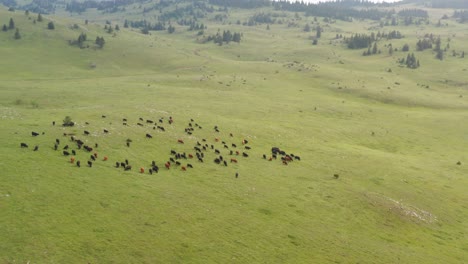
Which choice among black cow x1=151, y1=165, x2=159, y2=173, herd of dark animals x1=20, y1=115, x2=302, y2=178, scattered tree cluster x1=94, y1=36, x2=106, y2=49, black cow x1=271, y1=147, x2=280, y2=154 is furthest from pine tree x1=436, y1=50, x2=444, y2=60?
black cow x1=151, y1=165, x2=159, y2=173

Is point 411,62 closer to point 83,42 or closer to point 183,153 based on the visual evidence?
point 83,42

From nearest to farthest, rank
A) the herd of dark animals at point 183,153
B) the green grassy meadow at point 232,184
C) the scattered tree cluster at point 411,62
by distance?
the green grassy meadow at point 232,184
the herd of dark animals at point 183,153
the scattered tree cluster at point 411,62

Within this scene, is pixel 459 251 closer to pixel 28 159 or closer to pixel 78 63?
pixel 28 159

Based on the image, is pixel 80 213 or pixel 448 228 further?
pixel 448 228

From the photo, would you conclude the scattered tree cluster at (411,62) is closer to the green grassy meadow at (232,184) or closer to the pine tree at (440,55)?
the pine tree at (440,55)

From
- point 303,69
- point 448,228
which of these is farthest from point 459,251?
point 303,69

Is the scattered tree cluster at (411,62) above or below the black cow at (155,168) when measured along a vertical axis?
above

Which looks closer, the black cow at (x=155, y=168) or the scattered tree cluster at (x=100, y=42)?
the black cow at (x=155, y=168)

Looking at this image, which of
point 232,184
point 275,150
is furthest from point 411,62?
point 232,184

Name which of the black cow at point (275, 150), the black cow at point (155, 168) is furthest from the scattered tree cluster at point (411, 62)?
the black cow at point (155, 168)

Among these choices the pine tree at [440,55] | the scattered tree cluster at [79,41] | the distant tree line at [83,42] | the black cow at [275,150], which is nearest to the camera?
the black cow at [275,150]

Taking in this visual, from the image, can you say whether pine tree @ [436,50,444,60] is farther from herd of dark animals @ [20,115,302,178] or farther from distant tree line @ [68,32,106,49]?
herd of dark animals @ [20,115,302,178]
